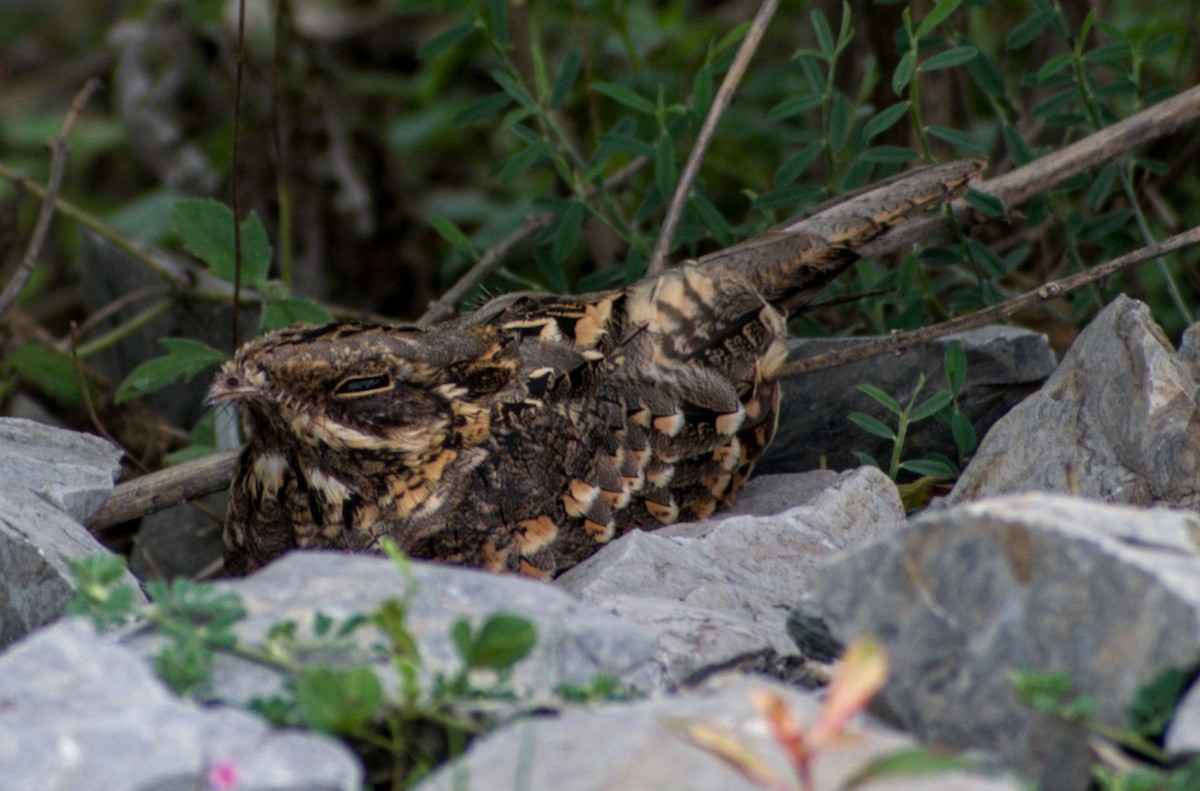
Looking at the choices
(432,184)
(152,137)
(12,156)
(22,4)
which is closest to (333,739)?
(152,137)

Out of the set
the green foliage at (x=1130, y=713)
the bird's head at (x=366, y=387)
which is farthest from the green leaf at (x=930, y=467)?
the green foliage at (x=1130, y=713)

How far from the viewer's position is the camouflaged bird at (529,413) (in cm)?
264

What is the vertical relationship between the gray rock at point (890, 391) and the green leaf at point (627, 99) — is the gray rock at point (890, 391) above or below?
below

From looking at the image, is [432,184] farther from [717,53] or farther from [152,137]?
[717,53]

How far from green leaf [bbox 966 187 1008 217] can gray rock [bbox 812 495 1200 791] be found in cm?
152

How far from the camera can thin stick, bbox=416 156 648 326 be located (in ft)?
11.4

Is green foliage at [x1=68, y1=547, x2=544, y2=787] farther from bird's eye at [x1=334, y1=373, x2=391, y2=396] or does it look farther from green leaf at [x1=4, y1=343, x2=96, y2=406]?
green leaf at [x1=4, y1=343, x2=96, y2=406]

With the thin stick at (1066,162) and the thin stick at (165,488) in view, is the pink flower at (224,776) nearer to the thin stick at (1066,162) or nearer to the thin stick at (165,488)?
the thin stick at (165,488)

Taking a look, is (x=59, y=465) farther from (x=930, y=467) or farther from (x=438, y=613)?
(x=930, y=467)

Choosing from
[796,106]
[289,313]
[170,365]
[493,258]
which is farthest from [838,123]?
[170,365]

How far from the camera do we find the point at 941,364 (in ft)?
10.6

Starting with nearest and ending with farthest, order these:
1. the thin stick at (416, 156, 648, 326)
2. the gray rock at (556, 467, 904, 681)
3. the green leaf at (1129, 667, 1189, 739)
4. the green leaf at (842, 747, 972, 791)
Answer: the green leaf at (842, 747, 972, 791)
the green leaf at (1129, 667, 1189, 739)
the gray rock at (556, 467, 904, 681)
the thin stick at (416, 156, 648, 326)

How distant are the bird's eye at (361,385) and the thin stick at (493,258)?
73 cm

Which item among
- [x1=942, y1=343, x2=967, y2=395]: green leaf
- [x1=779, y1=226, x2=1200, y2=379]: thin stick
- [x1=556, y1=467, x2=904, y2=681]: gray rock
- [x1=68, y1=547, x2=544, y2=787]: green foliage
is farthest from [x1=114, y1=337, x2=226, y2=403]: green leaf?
[x1=942, y1=343, x2=967, y2=395]: green leaf
